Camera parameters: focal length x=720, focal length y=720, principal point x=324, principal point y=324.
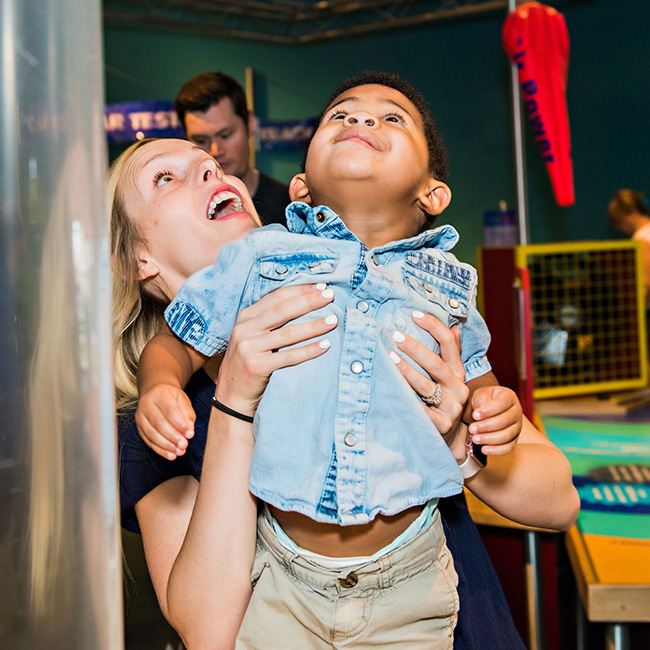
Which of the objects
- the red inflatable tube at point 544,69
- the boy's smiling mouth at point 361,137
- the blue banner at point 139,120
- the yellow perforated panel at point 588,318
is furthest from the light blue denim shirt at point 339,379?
the blue banner at point 139,120

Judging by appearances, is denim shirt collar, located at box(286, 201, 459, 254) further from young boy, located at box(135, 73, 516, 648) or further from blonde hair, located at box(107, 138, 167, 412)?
blonde hair, located at box(107, 138, 167, 412)

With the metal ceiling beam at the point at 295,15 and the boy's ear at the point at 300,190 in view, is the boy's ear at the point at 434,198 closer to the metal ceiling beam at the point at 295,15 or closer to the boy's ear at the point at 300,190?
the boy's ear at the point at 300,190

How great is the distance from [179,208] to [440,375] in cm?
50

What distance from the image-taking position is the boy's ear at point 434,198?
3.49ft

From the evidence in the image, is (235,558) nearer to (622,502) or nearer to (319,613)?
(319,613)

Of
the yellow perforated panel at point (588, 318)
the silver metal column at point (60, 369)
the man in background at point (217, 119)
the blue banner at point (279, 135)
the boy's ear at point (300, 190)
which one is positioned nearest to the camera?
the silver metal column at point (60, 369)

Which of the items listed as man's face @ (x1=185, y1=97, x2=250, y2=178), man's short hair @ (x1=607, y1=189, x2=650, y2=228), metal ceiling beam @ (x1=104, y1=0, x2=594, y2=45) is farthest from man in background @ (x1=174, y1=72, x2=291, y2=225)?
metal ceiling beam @ (x1=104, y1=0, x2=594, y2=45)

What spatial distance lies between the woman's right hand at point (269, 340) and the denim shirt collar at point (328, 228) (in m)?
0.09

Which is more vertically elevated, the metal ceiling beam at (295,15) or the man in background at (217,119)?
the metal ceiling beam at (295,15)

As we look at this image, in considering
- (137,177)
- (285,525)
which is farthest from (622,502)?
(137,177)

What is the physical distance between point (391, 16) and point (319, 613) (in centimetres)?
654

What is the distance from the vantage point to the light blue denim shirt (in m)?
0.83

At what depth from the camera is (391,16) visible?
21.5 ft

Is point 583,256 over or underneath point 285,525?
over
